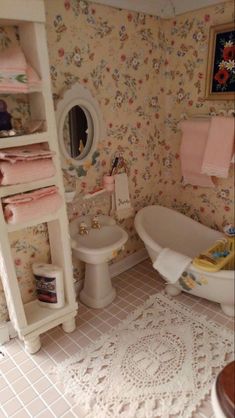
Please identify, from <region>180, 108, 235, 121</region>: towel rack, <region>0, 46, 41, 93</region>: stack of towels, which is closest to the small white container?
<region>0, 46, 41, 93</region>: stack of towels

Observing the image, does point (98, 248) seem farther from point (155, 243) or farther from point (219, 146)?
point (219, 146)

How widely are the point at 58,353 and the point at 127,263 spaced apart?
2.98ft

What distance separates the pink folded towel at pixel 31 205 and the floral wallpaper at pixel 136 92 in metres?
0.33

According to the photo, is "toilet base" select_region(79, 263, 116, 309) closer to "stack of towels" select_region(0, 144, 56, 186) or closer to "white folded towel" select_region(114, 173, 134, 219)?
"white folded towel" select_region(114, 173, 134, 219)

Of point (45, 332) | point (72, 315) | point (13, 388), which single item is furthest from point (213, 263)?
point (13, 388)

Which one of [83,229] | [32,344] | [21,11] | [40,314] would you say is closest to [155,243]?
[83,229]

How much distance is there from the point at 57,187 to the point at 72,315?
0.77m

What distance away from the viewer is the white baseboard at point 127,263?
7.55 feet

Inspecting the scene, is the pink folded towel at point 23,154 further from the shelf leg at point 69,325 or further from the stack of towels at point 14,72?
the shelf leg at point 69,325

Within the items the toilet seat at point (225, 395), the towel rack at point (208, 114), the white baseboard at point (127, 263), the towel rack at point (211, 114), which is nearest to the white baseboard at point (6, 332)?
the white baseboard at point (127, 263)

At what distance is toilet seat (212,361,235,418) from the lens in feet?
2.79

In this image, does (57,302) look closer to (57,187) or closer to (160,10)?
(57,187)

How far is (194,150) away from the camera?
201 centimetres

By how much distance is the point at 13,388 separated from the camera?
1483 millimetres
